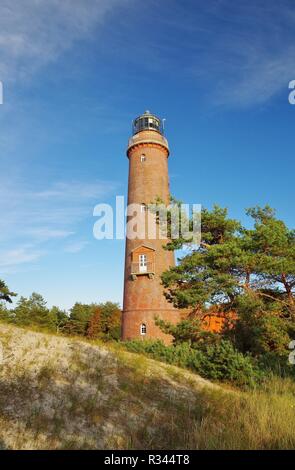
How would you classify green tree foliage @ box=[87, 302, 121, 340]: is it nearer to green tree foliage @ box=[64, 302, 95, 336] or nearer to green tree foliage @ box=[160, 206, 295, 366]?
green tree foliage @ box=[64, 302, 95, 336]

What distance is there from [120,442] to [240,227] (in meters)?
11.6

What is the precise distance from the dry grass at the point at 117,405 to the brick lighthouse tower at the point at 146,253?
469 inches

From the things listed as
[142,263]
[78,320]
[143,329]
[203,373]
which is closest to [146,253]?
[142,263]

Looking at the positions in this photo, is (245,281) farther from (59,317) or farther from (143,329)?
(59,317)

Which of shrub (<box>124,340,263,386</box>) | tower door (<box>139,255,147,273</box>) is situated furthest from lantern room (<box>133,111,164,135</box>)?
shrub (<box>124,340,263,386</box>)

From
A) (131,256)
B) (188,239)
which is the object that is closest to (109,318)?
(131,256)

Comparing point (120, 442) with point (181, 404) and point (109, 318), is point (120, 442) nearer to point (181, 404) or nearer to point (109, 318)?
point (181, 404)

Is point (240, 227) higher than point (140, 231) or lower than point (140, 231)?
lower

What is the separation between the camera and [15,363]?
7.90 metres

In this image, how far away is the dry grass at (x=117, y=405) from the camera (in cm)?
543

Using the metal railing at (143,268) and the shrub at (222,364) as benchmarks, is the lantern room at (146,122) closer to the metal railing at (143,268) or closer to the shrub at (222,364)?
the metal railing at (143,268)

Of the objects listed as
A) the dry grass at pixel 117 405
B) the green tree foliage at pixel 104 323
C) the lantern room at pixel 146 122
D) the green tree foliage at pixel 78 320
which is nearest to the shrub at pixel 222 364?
the dry grass at pixel 117 405

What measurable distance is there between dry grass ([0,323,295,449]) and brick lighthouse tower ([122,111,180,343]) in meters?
11.9

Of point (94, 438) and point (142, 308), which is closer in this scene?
point (94, 438)
